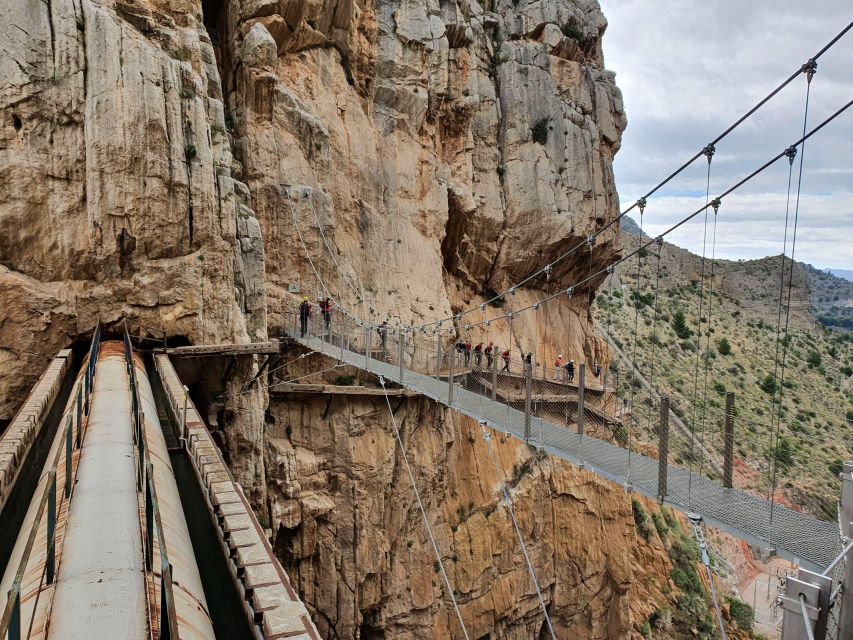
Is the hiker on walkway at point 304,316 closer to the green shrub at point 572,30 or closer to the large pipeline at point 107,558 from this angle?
the large pipeline at point 107,558

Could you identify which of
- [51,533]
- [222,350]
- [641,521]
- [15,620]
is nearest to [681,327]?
[641,521]

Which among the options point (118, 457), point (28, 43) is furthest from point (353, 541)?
point (28, 43)

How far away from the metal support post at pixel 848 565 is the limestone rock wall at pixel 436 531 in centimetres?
846

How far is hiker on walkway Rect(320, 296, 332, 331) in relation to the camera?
11364 millimetres

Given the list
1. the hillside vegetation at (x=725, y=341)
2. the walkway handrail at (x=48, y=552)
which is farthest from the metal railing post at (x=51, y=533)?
the hillside vegetation at (x=725, y=341)

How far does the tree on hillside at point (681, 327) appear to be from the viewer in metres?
39.8

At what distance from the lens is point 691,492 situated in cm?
554

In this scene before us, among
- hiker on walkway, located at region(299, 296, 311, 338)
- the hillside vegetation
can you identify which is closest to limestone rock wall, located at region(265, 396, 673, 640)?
hiker on walkway, located at region(299, 296, 311, 338)

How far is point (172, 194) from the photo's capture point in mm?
8039

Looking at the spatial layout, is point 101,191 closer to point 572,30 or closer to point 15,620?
point 15,620

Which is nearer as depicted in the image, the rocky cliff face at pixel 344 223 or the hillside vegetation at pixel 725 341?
the rocky cliff face at pixel 344 223

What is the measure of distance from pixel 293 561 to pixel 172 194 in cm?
673

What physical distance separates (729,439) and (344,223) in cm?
1037

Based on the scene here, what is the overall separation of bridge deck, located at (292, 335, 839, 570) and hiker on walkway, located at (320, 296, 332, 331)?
326 cm
